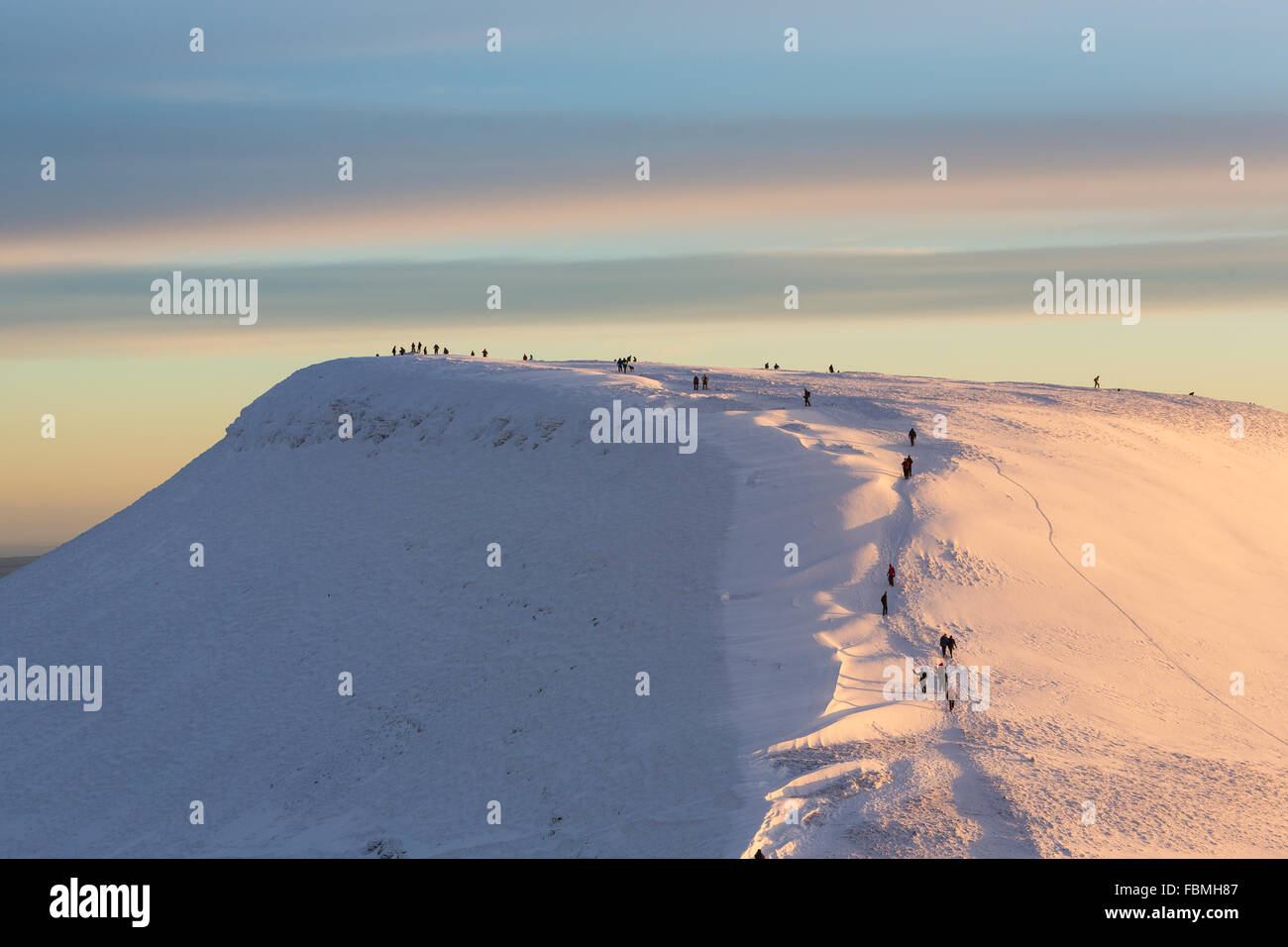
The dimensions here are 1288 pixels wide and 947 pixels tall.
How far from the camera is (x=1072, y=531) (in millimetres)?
51688

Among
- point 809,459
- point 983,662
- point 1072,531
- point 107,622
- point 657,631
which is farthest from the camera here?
point 107,622

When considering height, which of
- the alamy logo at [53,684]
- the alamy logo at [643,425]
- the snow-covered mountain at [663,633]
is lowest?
the alamy logo at [53,684]

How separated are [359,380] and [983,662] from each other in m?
45.0

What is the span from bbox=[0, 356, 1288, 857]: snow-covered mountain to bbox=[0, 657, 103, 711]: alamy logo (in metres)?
0.47

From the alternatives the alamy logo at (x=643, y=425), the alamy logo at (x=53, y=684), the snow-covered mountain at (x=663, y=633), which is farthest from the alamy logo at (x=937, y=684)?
the alamy logo at (x=53, y=684)

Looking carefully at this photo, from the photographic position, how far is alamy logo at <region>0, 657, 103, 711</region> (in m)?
54.7

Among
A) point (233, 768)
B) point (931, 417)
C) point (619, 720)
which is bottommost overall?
point (233, 768)

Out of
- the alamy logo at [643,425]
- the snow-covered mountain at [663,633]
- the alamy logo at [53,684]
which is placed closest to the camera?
the snow-covered mountain at [663,633]

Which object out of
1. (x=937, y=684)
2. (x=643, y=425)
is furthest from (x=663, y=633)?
(x=643, y=425)

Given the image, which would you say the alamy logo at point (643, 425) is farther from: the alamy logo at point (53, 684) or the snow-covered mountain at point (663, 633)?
the alamy logo at point (53, 684)

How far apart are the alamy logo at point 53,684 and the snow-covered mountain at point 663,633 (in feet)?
1.55

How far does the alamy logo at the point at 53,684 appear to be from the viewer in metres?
54.7
